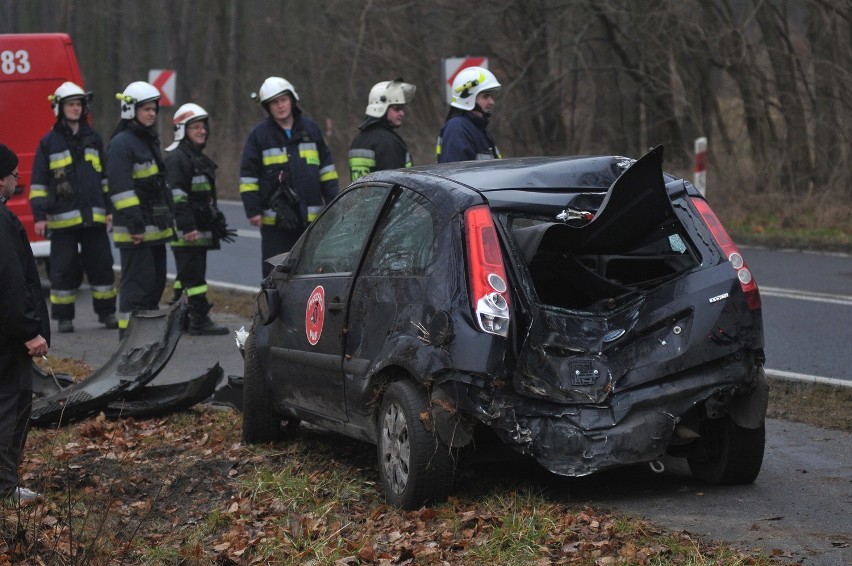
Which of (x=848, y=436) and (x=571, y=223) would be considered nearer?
(x=571, y=223)

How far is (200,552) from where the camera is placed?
536cm

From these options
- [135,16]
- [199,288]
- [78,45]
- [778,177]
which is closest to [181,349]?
[199,288]

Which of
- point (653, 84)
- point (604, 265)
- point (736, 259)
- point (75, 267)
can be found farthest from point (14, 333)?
point (653, 84)

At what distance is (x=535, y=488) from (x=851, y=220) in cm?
1249

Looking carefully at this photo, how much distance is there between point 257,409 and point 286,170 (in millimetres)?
4082

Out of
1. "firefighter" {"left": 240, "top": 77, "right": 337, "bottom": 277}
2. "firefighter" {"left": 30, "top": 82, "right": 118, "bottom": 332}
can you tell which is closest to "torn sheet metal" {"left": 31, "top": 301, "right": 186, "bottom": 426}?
"firefighter" {"left": 240, "top": 77, "right": 337, "bottom": 277}

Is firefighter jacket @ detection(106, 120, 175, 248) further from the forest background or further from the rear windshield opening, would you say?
the rear windshield opening

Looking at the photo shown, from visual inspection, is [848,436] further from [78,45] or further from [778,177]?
[78,45]

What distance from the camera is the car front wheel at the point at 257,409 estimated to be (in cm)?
729

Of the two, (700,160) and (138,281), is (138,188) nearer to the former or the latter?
(138,281)

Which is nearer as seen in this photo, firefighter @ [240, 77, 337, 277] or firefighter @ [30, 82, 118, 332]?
firefighter @ [240, 77, 337, 277]

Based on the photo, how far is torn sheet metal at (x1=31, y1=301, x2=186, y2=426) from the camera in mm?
8180

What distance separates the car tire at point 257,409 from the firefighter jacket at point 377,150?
363cm

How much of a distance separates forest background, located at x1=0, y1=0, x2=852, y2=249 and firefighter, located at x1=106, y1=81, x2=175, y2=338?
357 centimetres
